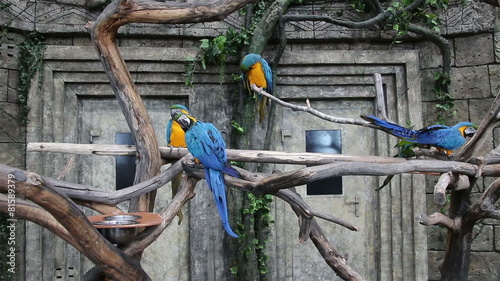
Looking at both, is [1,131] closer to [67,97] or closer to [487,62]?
[67,97]

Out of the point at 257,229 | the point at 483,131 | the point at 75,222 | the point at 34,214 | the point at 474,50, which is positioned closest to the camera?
the point at 75,222

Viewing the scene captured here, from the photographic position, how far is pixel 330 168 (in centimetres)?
262

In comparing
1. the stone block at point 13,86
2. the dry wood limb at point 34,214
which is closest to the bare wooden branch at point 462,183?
the dry wood limb at point 34,214

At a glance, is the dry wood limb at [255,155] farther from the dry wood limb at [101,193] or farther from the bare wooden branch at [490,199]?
the bare wooden branch at [490,199]

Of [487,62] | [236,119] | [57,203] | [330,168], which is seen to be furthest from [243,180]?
[487,62]

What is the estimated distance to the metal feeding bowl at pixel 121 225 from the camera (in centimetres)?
221

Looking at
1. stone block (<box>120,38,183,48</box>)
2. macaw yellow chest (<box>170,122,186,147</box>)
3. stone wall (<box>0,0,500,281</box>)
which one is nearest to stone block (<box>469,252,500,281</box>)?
stone wall (<box>0,0,500,281</box>)

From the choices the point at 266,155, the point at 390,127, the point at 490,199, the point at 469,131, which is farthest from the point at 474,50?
the point at 266,155

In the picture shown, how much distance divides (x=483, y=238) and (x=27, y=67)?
4.30m

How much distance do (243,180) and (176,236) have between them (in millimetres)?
1902

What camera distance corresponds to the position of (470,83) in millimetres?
4562

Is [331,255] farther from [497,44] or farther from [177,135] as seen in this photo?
[497,44]

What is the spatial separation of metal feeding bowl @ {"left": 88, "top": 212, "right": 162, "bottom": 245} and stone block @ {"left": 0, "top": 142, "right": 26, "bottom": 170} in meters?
2.13

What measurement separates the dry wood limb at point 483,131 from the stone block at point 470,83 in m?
1.83
